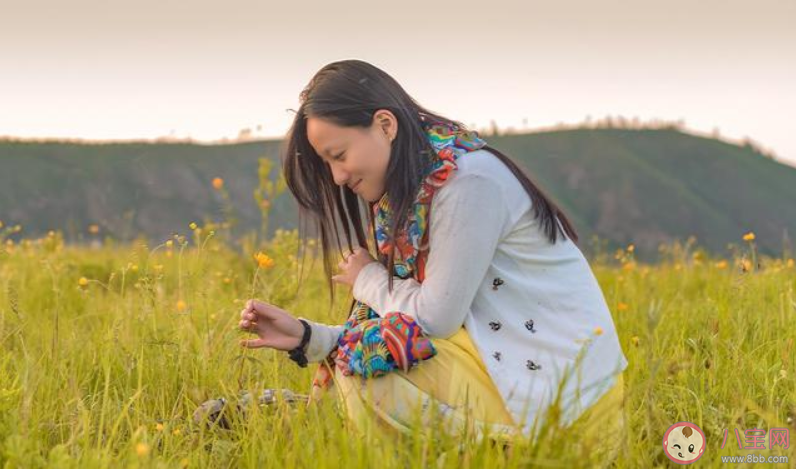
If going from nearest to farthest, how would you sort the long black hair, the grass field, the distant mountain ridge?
the grass field → the long black hair → the distant mountain ridge

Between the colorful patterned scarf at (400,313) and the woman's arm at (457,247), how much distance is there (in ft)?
0.15

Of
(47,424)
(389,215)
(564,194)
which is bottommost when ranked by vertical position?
(564,194)

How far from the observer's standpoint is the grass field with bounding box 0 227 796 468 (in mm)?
1814

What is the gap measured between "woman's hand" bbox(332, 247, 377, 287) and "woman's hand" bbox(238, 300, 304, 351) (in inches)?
8.0

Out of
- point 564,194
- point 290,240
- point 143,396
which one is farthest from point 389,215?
point 564,194

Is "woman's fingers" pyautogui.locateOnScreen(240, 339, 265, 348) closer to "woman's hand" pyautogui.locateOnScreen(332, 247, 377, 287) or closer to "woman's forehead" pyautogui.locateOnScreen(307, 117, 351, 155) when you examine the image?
"woman's hand" pyautogui.locateOnScreen(332, 247, 377, 287)

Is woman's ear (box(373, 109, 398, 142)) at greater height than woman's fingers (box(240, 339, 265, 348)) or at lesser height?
greater

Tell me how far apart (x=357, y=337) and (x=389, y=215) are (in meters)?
0.35

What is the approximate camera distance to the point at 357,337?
223 cm

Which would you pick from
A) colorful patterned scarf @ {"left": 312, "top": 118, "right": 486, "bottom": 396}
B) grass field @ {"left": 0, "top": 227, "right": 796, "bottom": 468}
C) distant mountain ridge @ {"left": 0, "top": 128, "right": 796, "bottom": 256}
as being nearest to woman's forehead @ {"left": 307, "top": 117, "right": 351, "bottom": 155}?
colorful patterned scarf @ {"left": 312, "top": 118, "right": 486, "bottom": 396}

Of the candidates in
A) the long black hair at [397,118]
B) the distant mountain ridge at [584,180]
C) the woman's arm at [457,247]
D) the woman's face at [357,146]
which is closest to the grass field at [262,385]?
the woman's arm at [457,247]

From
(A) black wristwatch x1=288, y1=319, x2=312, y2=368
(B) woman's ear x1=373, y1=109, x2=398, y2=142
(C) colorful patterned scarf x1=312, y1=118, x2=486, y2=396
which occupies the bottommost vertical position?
(A) black wristwatch x1=288, y1=319, x2=312, y2=368

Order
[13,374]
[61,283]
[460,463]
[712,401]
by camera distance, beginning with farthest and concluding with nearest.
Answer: [61,283] < [13,374] < [712,401] < [460,463]

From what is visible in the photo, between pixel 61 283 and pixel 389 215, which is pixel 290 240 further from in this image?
pixel 389 215
